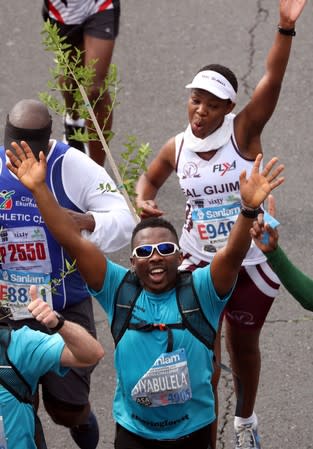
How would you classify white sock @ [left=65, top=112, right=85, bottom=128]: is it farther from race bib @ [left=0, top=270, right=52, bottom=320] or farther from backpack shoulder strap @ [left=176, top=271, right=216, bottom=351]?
backpack shoulder strap @ [left=176, top=271, right=216, bottom=351]

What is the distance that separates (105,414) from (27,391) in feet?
5.76

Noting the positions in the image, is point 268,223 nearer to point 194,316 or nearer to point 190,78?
point 194,316

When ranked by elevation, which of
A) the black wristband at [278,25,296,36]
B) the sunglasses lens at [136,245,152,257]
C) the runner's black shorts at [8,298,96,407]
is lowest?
the runner's black shorts at [8,298,96,407]

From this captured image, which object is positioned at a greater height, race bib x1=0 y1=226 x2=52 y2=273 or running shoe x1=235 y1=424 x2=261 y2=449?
race bib x1=0 y1=226 x2=52 y2=273

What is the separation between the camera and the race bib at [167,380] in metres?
5.41

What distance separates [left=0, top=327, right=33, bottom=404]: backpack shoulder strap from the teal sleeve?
1140 millimetres

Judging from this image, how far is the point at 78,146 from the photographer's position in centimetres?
873

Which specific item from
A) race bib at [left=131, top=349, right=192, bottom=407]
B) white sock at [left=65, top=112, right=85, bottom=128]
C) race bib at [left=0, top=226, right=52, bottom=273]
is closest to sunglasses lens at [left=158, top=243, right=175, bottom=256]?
race bib at [left=131, top=349, right=192, bottom=407]

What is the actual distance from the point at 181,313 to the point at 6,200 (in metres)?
0.99

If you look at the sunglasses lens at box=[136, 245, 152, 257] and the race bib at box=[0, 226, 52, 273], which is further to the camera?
the race bib at box=[0, 226, 52, 273]

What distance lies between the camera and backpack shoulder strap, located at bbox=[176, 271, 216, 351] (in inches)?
215

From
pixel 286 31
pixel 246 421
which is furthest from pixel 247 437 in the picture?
pixel 286 31

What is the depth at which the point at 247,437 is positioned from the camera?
21.5 ft

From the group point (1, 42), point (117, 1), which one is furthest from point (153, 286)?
point (1, 42)
